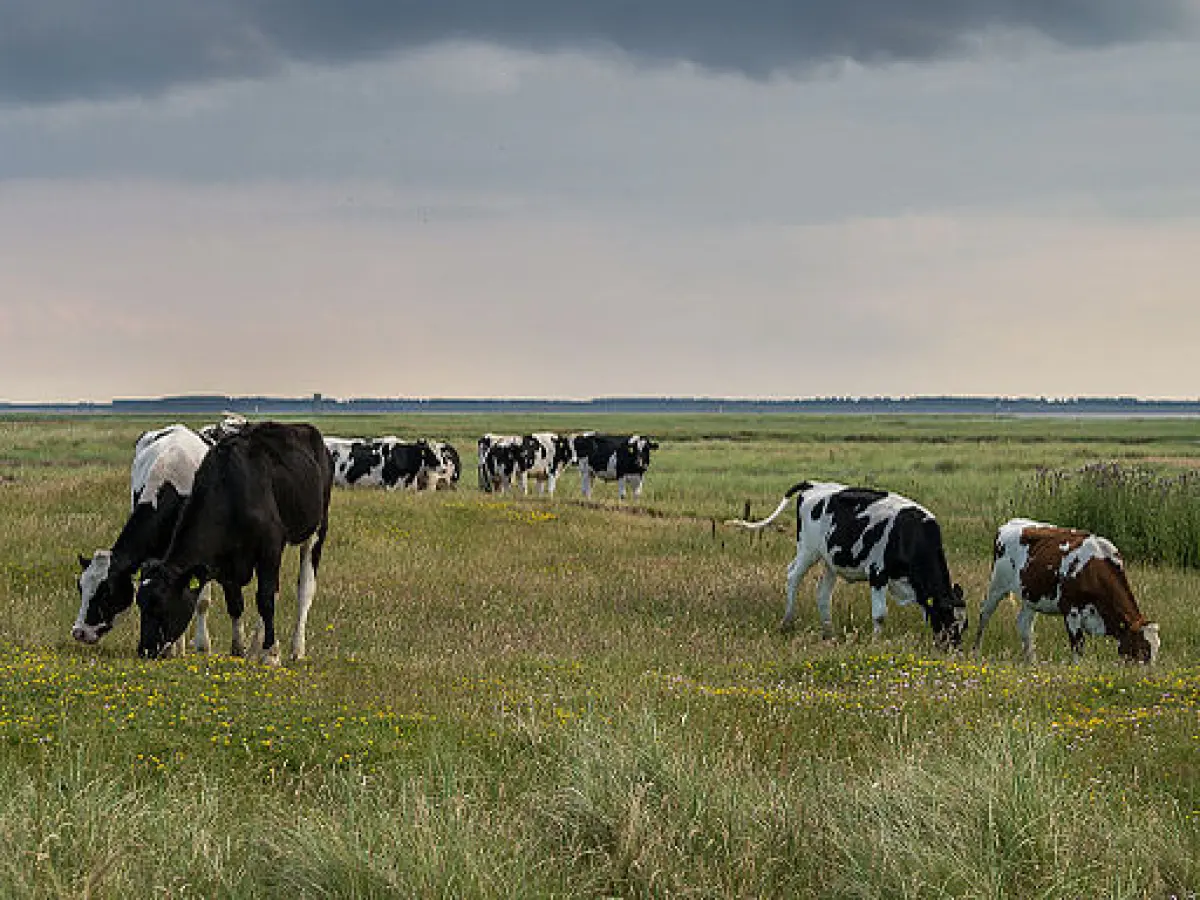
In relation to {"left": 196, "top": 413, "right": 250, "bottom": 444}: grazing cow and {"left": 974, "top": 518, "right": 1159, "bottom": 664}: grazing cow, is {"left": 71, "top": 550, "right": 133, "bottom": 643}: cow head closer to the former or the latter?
{"left": 196, "top": 413, "right": 250, "bottom": 444}: grazing cow

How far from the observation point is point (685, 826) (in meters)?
7.25

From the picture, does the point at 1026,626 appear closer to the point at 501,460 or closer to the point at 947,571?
the point at 947,571

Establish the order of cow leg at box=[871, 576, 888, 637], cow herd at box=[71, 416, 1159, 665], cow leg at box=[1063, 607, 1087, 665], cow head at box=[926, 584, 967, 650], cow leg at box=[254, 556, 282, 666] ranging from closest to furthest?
cow leg at box=[254, 556, 282, 666], cow herd at box=[71, 416, 1159, 665], cow leg at box=[1063, 607, 1087, 665], cow head at box=[926, 584, 967, 650], cow leg at box=[871, 576, 888, 637]

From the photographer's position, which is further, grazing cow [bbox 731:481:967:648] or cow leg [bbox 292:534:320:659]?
grazing cow [bbox 731:481:967:648]

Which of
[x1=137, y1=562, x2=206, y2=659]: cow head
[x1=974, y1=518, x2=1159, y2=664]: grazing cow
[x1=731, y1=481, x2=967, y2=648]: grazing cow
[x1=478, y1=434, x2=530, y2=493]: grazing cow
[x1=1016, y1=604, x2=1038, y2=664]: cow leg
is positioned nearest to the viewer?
[x1=137, y1=562, x2=206, y2=659]: cow head

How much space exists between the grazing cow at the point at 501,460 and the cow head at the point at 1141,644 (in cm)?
2951

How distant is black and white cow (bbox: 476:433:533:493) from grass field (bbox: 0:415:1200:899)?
23859 mm

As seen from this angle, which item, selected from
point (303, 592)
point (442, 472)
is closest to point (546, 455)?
point (442, 472)

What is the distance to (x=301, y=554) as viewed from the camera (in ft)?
48.3

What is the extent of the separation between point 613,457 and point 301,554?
28.6 metres

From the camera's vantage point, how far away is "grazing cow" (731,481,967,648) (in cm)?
1555

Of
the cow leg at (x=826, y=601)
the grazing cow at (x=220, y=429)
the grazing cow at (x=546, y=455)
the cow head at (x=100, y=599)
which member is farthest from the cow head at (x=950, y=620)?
the grazing cow at (x=546, y=455)

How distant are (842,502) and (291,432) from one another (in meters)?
7.52

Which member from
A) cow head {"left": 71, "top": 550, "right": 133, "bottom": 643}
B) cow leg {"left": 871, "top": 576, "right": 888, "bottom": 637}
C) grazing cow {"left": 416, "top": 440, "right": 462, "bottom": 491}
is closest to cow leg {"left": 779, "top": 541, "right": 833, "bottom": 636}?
cow leg {"left": 871, "top": 576, "right": 888, "bottom": 637}
